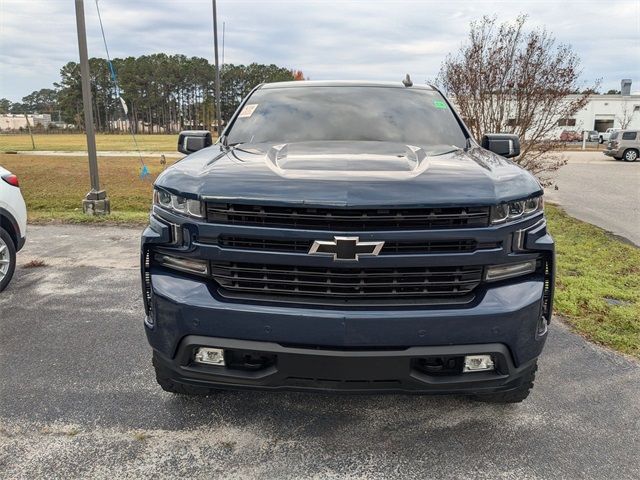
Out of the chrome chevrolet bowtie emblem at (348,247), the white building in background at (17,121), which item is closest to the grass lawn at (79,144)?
the white building in background at (17,121)

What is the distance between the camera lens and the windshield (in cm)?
365

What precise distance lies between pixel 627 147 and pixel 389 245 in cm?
3265

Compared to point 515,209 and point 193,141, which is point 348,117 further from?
point 515,209

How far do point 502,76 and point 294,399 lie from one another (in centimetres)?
834

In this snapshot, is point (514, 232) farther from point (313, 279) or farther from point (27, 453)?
point (27, 453)

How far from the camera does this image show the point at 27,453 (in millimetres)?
2613

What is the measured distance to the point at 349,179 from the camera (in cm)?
240

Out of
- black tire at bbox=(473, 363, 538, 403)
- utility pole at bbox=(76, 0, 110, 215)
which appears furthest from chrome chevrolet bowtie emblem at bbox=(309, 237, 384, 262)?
utility pole at bbox=(76, 0, 110, 215)

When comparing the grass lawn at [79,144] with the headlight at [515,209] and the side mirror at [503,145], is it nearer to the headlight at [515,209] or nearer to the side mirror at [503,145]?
the side mirror at [503,145]

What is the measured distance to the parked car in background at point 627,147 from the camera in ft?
96.8

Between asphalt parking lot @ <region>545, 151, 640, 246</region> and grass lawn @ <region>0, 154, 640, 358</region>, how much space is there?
1.78ft

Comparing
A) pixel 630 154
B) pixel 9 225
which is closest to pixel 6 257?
pixel 9 225

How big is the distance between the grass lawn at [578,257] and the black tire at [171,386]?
3.05 m

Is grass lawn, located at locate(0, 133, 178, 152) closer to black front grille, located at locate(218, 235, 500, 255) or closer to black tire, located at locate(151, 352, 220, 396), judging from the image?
black tire, located at locate(151, 352, 220, 396)
